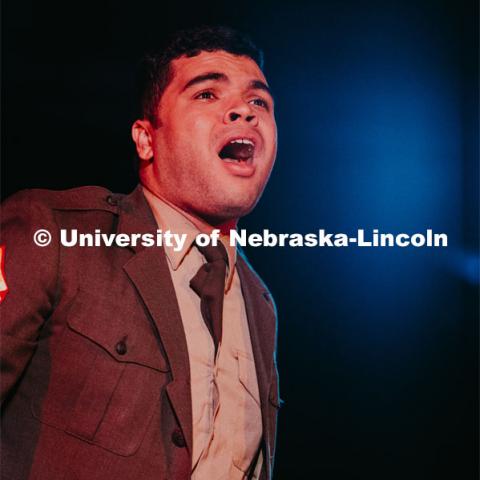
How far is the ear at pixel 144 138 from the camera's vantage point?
1.72m

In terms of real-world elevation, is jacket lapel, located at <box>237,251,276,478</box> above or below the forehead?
below

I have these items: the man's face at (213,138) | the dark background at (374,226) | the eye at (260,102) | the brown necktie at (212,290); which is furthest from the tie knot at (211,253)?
the dark background at (374,226)

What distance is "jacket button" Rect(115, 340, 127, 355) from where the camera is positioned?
51.9 inches

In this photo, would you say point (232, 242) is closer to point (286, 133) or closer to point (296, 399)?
point (286, 133)

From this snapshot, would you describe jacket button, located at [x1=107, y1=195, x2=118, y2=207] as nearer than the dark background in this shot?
Yes

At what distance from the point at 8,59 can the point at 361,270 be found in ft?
5.34

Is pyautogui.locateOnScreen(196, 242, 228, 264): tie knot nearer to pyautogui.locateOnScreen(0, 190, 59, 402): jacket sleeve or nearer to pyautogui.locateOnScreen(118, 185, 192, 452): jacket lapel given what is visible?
pyautogui.locateOnScreen(118, 185, 192, 452): jacket lapel

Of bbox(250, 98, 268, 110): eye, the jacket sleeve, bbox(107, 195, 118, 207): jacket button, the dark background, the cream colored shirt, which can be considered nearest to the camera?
the jacket sleeve

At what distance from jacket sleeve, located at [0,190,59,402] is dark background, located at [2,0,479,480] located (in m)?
1.19

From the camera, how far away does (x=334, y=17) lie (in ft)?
7.57

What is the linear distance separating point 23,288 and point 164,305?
1.09 ft

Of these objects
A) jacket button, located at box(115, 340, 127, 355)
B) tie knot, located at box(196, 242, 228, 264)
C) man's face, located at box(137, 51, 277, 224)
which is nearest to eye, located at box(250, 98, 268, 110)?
man's face, located at box(137, 51, 277, 224)

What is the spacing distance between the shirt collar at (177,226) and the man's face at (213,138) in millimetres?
23

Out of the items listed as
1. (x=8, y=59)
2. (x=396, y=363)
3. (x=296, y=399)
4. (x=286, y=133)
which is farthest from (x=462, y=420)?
(x=8, y=59)
